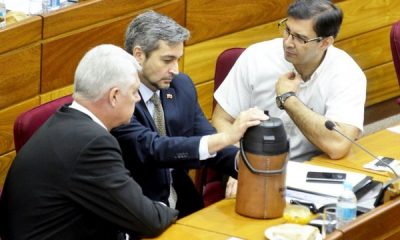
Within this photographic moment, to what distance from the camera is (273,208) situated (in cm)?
337

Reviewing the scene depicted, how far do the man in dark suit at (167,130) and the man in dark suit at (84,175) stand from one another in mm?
380

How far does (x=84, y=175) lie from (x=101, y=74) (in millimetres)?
330

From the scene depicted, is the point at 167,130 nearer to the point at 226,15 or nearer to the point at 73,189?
the point at 73,189

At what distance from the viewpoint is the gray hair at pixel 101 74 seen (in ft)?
10.4

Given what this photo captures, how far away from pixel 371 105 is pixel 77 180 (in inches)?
138

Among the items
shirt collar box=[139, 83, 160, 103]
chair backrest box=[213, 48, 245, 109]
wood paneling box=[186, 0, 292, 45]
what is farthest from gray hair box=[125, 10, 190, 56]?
wood paneling box=[186, 0, 292, 45]

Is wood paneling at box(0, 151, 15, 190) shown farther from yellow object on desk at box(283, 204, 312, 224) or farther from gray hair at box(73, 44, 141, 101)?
yellow object on desk at box(283, 204, 312, 224)

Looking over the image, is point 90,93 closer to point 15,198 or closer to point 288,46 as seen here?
point 15,198

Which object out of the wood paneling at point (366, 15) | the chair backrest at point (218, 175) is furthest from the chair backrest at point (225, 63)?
the wood paneling at point (366, 15)

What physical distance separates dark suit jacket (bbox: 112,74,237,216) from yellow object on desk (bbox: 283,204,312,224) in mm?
394

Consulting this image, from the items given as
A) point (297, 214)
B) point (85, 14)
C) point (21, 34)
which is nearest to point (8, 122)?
point (21, 34)

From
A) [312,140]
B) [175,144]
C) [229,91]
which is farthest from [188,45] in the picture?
[175,144]

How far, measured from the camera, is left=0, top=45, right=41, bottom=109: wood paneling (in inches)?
175

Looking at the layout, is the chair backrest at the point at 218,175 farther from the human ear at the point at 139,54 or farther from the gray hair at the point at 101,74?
the gray hair at the point at 101,74
